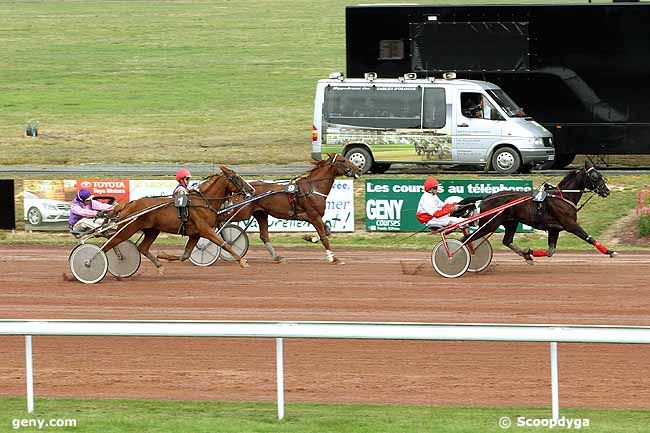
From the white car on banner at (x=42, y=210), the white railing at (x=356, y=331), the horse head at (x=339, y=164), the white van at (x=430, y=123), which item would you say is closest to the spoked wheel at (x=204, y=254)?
the horse head at (x=339, y=164)

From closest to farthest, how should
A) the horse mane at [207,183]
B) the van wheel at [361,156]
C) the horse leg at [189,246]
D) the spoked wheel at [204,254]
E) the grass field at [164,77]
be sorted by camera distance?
1. the horse mane at [207,183]
2. the horse leg at [189,246]
3. the spoked wheel at [204,254]
4. the van wheel at [361,156]
5. the grass field at [164,77]

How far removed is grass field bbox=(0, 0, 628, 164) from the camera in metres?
38.6

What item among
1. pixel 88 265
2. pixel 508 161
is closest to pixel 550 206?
pixel 88 265

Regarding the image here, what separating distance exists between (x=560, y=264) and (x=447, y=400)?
8818 mm

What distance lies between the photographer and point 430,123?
26281mm

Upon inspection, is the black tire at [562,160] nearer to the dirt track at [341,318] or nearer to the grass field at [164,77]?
the dirt track at [341,318]

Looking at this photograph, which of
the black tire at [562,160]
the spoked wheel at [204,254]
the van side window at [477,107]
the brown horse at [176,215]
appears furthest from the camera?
the black tire at [562,160]

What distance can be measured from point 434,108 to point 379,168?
1.88 meters

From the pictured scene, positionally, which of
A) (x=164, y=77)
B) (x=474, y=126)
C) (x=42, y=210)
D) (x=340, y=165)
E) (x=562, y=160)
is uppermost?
(x=164, y=77)

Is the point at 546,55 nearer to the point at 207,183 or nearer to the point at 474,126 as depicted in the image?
the point at 474,126

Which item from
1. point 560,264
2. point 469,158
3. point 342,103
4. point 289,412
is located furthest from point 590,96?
point 289,412

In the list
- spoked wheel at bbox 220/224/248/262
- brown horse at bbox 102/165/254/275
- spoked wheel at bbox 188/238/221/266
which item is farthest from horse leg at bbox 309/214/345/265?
brown horse at bbox 102/165/254/275

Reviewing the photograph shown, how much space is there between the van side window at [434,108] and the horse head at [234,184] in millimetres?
7889

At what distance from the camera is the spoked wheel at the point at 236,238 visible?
1989 centimetres
